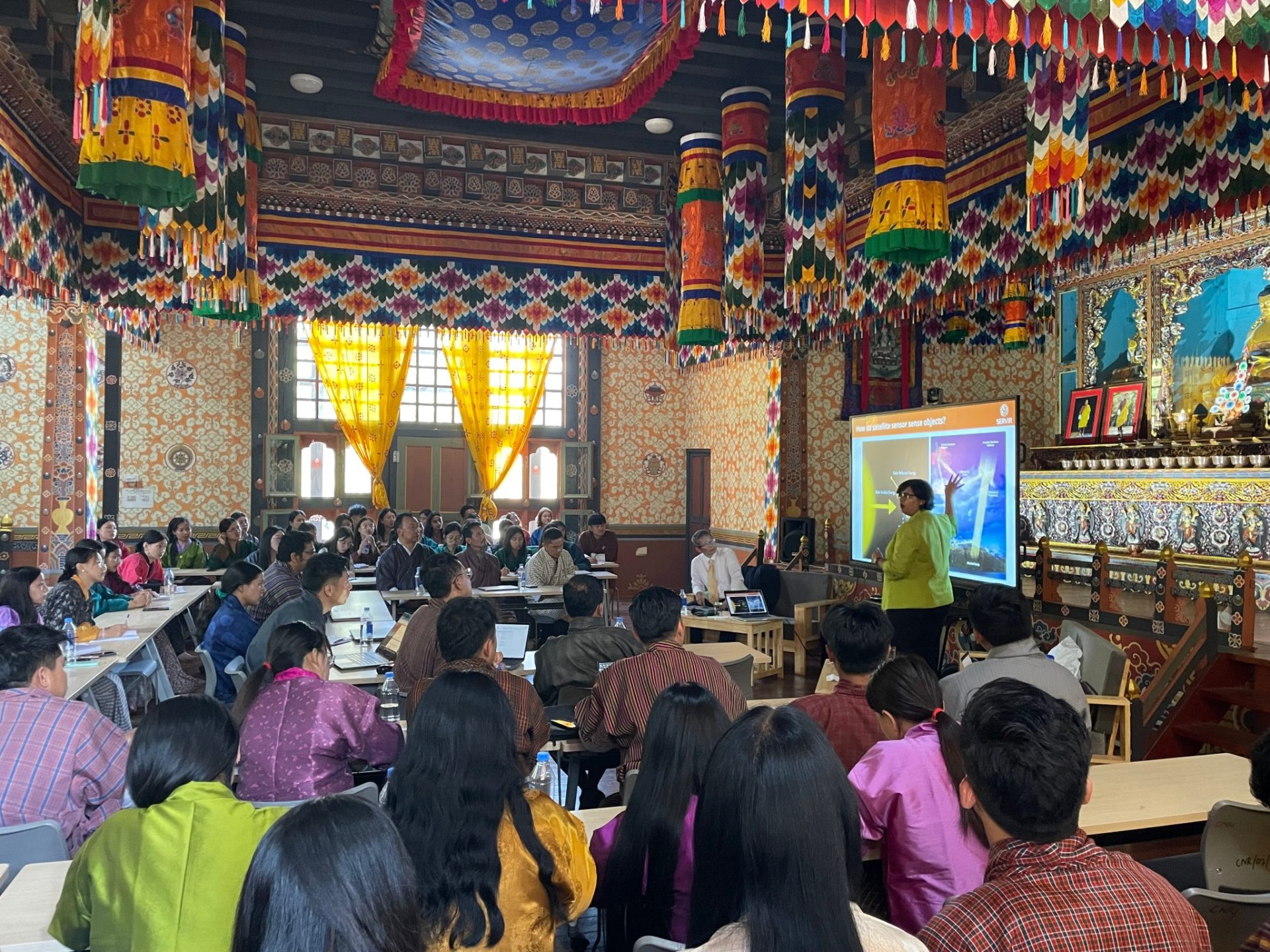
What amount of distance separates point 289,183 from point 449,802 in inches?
263

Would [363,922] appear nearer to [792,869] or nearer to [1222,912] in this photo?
[792,869]

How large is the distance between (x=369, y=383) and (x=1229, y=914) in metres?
11.7

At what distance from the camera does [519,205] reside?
7.95 m

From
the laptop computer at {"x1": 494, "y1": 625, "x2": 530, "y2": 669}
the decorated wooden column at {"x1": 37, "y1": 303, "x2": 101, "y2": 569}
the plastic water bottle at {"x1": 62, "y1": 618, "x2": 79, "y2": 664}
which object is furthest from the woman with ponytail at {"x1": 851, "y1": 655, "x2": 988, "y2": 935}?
the decorated wooden column at {"x1": 37, "y1": 303, "x2": 101, "y2": 569}

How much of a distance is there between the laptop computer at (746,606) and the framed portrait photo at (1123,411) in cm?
477

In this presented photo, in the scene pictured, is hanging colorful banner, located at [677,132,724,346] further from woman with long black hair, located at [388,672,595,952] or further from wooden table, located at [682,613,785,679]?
woman with long black hair, located at [388,672,595,952]

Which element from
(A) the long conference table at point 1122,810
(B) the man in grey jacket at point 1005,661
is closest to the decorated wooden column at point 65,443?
(A) the long conference table at point 1122,810

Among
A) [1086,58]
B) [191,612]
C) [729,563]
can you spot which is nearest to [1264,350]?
[729,563]

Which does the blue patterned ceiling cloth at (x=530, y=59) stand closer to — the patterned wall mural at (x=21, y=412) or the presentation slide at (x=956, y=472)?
the presentation slide at (x=956, y=472)

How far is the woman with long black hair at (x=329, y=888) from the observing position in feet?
3.44

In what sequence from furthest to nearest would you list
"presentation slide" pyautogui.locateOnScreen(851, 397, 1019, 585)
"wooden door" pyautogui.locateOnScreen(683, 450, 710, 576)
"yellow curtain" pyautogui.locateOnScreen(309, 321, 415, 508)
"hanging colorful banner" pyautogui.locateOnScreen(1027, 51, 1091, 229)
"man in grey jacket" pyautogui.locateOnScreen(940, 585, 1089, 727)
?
"wooden door" pyautogui.locateOnScreen(683, 450, 710, 576) → "yellow curtain" pyautogui.locateOnScreen(309, 321, 415, 508) → "presentation slide" pyautogui.locateOnScreen(851, 397, 1019, 585) → "hanging colorful banner" pyautogui.locateOnScreen(1027, 51, 1091, 229) → "man in grey jacket" pyautogui.locateOnScreen(940, 585, 1089, 727)

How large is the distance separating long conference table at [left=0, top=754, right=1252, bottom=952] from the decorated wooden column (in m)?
8.44

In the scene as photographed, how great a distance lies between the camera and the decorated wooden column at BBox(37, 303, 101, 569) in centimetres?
956

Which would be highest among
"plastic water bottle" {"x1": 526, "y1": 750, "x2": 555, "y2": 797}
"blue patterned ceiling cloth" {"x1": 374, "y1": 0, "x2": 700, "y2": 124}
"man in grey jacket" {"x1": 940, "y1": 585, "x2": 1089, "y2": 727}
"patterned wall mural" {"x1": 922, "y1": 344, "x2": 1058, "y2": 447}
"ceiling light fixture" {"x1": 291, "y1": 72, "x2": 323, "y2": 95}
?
"ceiling light fixture" {"x1": 291, "y1": 72, "x2": 323, "y2": 95}
